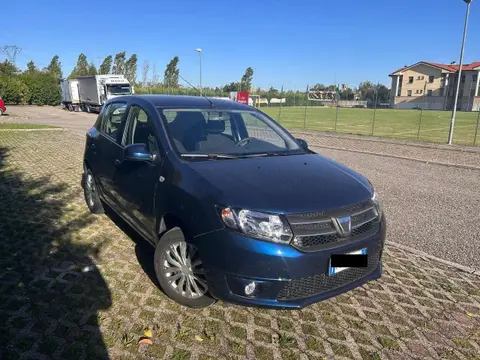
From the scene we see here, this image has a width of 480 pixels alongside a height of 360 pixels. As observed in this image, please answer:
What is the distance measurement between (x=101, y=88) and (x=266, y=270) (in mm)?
31023

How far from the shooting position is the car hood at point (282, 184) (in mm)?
2656


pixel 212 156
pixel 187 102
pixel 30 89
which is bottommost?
pixel 212 156

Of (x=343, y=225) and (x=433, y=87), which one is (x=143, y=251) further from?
(x=433, y=87)

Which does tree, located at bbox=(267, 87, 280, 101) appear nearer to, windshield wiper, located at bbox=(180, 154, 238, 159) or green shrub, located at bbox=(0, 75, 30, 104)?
green shrub, located at bbox=(0, 75, 30, 104)

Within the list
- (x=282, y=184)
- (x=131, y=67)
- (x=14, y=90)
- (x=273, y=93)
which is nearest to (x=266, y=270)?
(x=282, y=184)

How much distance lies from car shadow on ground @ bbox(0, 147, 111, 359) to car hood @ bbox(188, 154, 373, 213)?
142cm

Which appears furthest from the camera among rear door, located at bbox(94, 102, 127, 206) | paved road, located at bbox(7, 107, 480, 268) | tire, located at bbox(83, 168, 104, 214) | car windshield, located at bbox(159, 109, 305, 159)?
tire, located at bbox(83, 168, 104, 214)

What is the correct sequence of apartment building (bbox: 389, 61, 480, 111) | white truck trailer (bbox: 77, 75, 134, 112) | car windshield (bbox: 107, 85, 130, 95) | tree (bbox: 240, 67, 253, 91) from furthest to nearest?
tree (bbox: 240, 67, 253, 91), apartment building (bbox: 389, 61, 480, 111), car windshield (bbox: 107, 85, 130, 95), white truck trailer (bbox: 77, 75, 134, 112)

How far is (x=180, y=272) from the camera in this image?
121 inches

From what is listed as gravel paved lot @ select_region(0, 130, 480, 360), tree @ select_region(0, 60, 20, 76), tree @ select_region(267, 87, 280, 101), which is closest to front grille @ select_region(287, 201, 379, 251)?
gravel paved lot @ select_region(0, 130, 480, 360)

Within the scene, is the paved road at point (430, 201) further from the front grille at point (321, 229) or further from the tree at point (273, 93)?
the tree at point (273, 93)

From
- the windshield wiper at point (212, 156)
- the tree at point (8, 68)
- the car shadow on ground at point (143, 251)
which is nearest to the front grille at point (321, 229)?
the windshield wiper at point (212, 156)

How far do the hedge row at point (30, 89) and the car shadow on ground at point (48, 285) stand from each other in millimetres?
48253

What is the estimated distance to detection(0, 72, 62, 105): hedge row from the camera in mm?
45534
